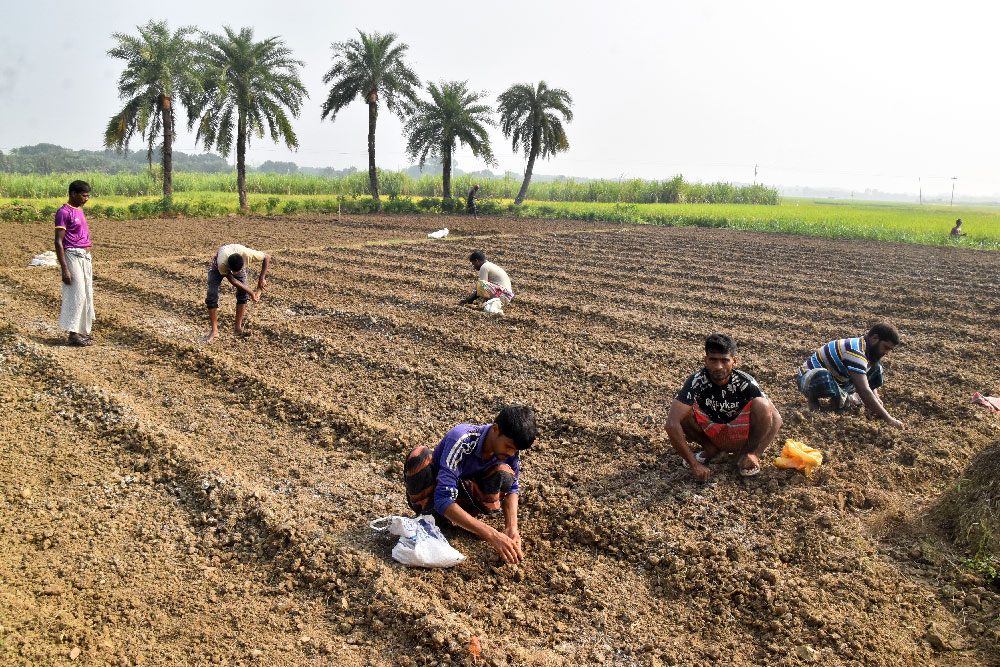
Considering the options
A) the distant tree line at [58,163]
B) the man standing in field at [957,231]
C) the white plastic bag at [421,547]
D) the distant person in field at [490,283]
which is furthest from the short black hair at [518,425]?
the distant tree line at [58,163]

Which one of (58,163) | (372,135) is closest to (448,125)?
(372,135)

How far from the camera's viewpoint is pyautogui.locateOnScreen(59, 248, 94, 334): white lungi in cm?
608

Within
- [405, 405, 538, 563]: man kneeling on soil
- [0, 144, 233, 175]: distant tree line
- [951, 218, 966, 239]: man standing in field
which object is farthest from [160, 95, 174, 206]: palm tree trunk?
[0, 144, 233, 175]: distant tree line

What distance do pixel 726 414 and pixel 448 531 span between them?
183cm

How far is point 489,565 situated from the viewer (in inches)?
125

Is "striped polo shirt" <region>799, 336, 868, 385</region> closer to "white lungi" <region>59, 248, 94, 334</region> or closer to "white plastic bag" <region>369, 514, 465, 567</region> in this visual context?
"white plastic bag" <region>369, 514, 465, 567</region>

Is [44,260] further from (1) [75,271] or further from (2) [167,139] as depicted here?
(2) [167,139]

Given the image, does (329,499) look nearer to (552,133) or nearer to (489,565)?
(489,565)

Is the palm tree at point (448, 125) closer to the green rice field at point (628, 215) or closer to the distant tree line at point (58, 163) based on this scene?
the green rice field at point (628, 215)

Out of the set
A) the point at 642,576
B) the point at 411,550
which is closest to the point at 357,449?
the point at 411,550

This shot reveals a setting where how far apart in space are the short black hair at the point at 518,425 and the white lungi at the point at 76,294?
5335 mm

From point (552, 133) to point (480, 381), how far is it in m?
28.9

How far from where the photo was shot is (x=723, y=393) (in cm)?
384

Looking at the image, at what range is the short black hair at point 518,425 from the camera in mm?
2725
